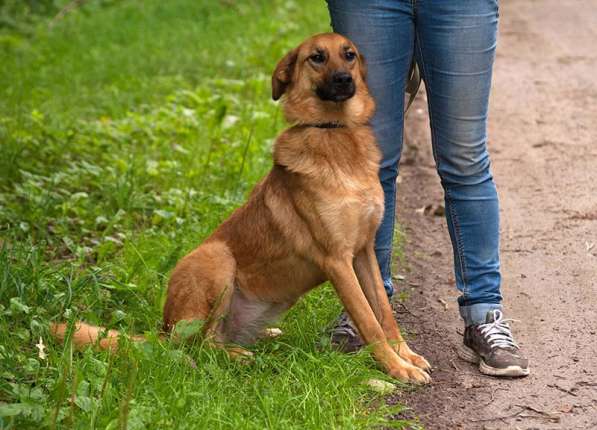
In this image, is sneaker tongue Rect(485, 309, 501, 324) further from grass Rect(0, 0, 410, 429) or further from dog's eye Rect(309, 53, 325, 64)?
dog's eye Rect(309, 53, 325, 64)

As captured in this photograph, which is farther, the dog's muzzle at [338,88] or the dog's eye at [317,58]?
the dog's eye at [317,58]

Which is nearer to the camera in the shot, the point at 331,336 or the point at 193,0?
the point at 331,336

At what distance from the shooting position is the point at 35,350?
4.28m

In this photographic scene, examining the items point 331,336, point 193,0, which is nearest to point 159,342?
point 331,336

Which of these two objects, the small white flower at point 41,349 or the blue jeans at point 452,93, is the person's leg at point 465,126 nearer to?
the blue jeans at point 452,93

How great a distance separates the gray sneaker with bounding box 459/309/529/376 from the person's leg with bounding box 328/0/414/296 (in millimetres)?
757

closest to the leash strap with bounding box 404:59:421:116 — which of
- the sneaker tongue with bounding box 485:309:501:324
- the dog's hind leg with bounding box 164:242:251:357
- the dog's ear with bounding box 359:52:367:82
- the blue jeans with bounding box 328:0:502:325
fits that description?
the blue jeans with bounding box 328:0:502:325

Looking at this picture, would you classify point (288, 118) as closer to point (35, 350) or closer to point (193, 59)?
point (35, 350)

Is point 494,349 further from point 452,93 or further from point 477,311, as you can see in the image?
point 452,93

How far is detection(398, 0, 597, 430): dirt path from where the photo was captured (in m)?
4.07

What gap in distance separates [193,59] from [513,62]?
3543 mm

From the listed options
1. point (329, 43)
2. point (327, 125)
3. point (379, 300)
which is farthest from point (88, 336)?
point (329, 43)

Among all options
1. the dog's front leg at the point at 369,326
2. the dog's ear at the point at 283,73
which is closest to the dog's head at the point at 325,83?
the dog's ear at the point at 283,73

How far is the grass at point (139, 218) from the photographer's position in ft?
12.5
